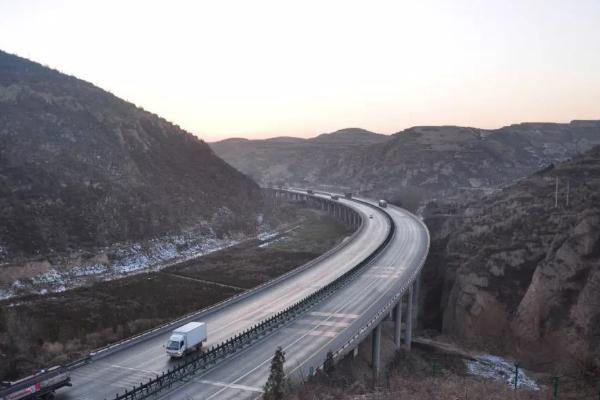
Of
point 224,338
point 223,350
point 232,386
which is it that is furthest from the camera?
point 224,338

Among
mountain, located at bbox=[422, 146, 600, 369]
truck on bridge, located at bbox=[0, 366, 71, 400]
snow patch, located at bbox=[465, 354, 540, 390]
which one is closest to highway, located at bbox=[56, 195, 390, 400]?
truck on bridge, located at bbox=[0, 366, 71, 400]

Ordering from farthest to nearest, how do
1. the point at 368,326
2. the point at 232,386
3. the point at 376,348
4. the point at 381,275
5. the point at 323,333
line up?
the point at 381,275 → the point at 376,348 → the point at 368,326 → the point at 323,333 → the point at 232,386

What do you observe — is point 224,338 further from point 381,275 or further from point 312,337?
point 381,275

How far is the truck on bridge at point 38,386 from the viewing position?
86.7 ft

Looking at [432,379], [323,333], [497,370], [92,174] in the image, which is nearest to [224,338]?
[323,333]

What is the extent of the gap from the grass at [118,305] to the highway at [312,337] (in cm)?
1320

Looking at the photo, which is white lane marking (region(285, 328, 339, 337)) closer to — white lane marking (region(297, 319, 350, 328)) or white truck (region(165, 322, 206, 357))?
white lane marking (region(297, 319, 350, 328))

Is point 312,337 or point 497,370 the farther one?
point 497,370

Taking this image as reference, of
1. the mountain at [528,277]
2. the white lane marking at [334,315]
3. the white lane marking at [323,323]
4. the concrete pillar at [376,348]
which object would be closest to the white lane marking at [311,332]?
the white lane marking at [323,323]

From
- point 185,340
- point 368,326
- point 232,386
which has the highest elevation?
point 185,340

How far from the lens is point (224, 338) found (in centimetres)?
4012

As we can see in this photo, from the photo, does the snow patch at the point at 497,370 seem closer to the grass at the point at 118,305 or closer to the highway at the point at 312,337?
the highway at the point at 312,337

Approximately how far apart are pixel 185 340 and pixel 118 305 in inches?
965

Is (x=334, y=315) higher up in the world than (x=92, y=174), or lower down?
lower down
